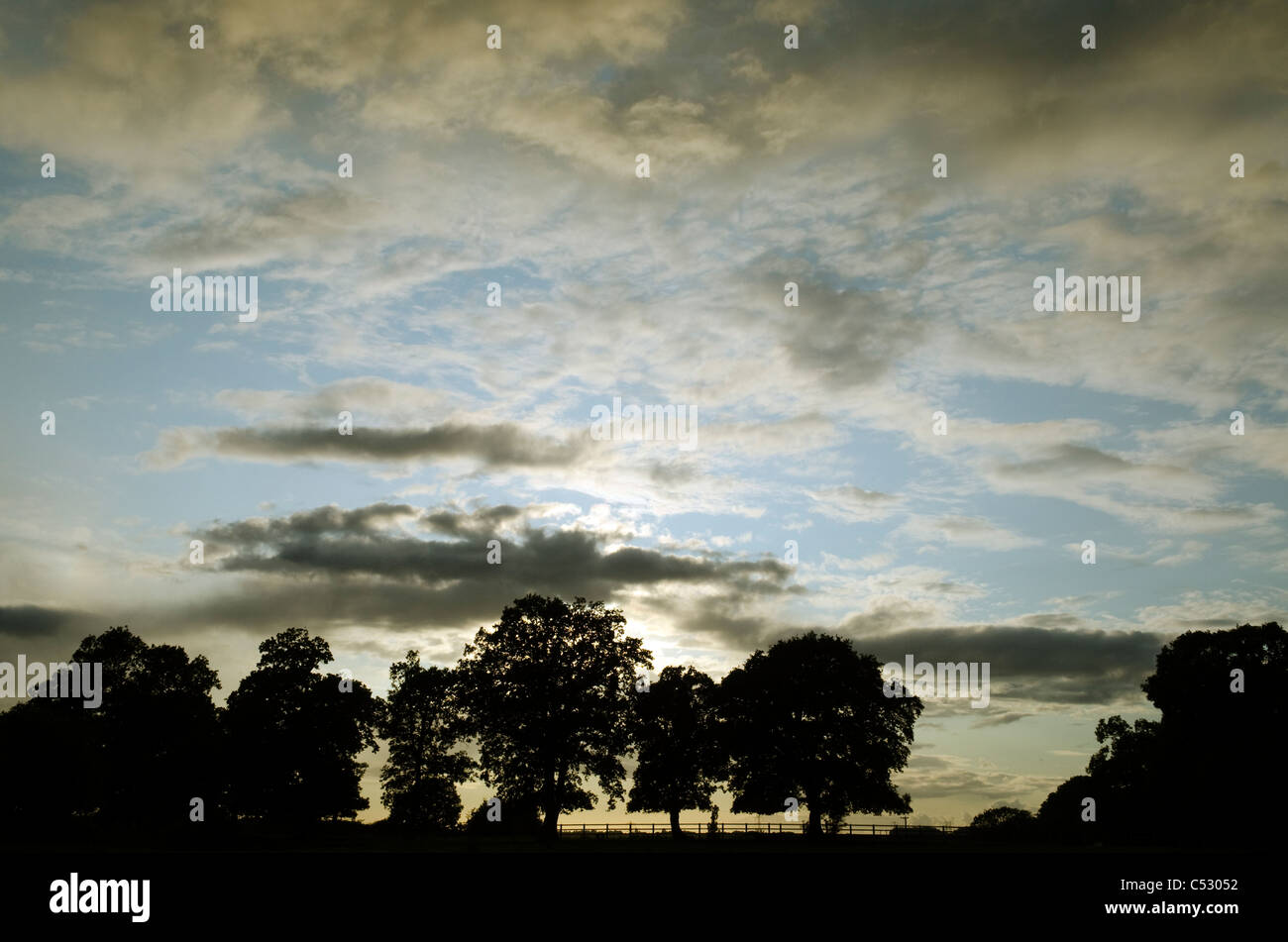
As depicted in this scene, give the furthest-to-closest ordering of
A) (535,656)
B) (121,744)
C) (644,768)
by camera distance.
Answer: (644,768) < (121,744) < (535,656)

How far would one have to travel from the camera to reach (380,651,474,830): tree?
259 feet

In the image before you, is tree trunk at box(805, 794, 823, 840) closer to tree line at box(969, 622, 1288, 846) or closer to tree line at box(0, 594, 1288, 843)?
tree line at box(0, 594, 1288, 843)

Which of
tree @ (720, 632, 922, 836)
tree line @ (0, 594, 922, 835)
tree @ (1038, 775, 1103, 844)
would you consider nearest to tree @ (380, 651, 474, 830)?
tree line @ (0, 594, 922, 835)

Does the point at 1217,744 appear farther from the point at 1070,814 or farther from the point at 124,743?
the point at 124,743

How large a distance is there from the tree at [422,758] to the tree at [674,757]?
56.4ft

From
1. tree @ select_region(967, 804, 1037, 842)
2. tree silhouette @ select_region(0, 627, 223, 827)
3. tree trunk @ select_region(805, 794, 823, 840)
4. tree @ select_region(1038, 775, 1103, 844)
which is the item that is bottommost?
tree @ select_region(967, 804, 1037, 842)

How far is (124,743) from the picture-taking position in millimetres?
76500

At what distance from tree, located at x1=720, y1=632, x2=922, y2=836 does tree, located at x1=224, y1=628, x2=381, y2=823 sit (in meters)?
33.4

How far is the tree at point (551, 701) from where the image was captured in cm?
6669

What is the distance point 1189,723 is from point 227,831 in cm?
6822
